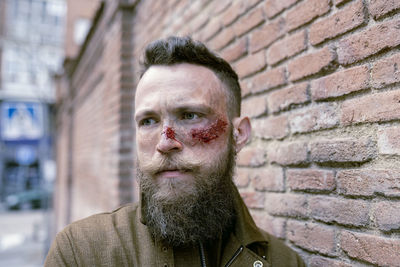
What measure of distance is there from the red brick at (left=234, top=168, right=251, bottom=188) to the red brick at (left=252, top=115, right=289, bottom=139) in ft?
0.94

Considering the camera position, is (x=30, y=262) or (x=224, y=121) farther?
(x=30, y=262)

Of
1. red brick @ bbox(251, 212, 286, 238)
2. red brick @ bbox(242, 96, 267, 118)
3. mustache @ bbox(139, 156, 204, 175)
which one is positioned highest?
red brick @ bbox(242, 96, 267, 118)

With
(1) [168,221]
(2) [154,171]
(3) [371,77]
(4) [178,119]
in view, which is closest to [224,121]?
(4) [178,119]

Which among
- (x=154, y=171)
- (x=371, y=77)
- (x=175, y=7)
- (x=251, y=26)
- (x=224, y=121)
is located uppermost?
(x=175, y=7)

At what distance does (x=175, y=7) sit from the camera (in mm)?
3168

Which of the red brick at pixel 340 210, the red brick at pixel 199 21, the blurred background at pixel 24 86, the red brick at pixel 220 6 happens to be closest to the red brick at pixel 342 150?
the red brick at pixel 340 210

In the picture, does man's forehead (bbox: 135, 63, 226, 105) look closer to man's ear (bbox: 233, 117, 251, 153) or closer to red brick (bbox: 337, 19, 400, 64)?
man's ear (bbox: 233, 117, 251, 153)

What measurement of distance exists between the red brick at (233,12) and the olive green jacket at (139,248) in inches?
51.9

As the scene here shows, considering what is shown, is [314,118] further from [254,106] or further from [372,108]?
[254,106]

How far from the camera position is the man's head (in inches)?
63.4

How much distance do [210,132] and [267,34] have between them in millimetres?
801

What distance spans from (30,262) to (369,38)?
36.1ft

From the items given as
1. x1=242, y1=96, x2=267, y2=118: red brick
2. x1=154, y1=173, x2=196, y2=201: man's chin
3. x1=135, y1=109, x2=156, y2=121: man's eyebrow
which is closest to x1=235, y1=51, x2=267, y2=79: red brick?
x1=242, y1=96, x2=267, y2=118: red brick

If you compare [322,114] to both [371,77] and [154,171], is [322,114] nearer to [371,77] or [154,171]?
[371,77]
